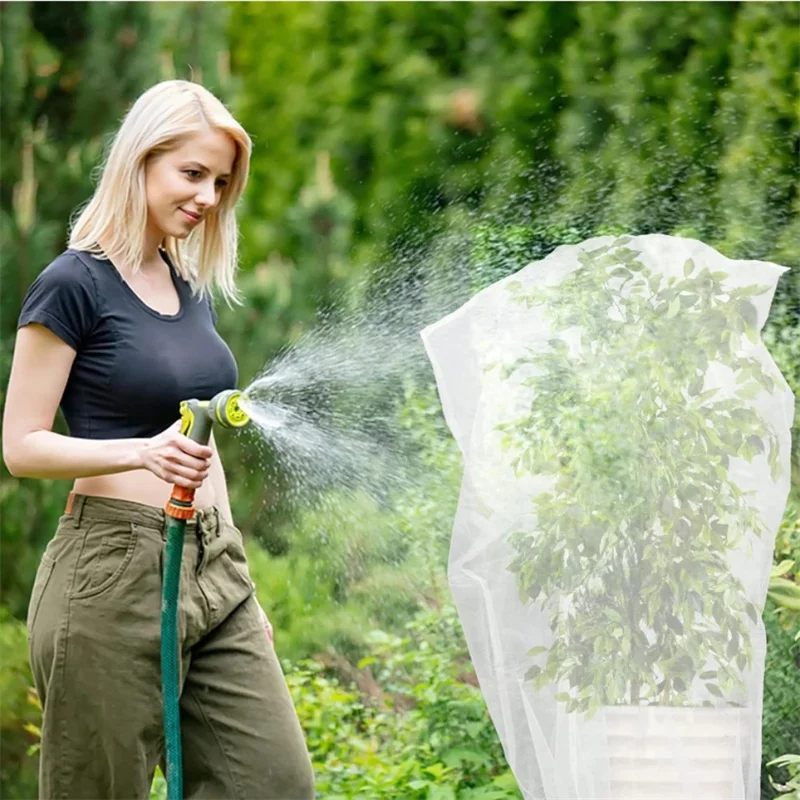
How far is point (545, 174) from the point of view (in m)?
4.00

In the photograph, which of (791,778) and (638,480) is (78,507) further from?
(791,778)

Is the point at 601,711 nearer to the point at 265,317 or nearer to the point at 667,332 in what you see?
the point at 667,332

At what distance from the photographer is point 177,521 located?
2127 millimetres

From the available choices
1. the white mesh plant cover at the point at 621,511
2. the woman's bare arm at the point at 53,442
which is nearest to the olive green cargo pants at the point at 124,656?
the woman's bare arm at the point at 53,442

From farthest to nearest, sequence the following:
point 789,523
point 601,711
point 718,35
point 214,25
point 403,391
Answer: point 214,25 → point 718,35 → point 403,391 → point 789,523 → point 601,711

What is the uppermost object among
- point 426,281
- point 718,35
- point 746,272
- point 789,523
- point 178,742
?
point 718,35

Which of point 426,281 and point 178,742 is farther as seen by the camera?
point 426,281

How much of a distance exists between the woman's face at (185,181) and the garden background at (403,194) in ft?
3.59

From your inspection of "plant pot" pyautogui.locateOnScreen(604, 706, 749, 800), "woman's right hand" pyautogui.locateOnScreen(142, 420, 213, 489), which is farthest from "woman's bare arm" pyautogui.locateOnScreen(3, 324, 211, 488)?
"plant pot" pyautogui.locateOnScreen(604, 706, 749, 800)

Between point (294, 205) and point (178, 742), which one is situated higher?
point (294, 205)

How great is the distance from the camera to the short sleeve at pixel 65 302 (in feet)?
7.09

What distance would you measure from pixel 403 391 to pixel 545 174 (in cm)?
84

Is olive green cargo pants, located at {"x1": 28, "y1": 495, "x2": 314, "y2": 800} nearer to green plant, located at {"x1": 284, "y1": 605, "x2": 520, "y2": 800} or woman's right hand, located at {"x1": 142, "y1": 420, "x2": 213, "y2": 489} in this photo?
woman's right hand, located at {"x1": 142, "y1": 420, "x2": 213, "y2": 489}

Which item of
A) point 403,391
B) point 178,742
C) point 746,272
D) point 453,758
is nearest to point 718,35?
point 403,391
